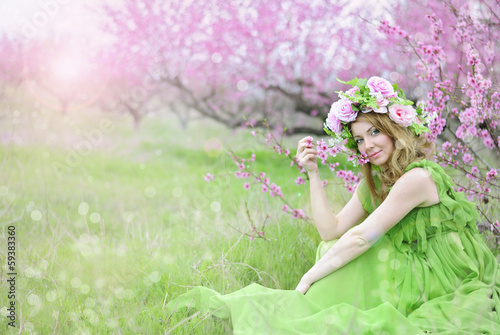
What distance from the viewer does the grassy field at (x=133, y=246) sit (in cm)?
254

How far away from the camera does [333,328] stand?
1.87 metres

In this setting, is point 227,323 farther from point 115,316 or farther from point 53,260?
point 53,260

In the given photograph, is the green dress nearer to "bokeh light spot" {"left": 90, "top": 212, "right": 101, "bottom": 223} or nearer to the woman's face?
the woman's face

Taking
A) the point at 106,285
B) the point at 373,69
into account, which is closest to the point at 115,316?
the point at 106,285

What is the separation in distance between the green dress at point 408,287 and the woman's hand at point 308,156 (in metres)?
0.55

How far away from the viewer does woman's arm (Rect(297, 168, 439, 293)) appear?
2197 millimetres

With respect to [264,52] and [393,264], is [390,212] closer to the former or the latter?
[393,264]

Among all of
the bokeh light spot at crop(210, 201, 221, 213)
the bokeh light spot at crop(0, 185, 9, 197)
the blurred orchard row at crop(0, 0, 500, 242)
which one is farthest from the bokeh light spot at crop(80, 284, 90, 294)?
the blurred orchard row at crop(0, 0, 500, 242)

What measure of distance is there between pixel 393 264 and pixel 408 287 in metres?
0.13

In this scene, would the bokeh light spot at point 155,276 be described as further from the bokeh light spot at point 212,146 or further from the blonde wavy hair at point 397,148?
the bokeh light spot at point 212,146

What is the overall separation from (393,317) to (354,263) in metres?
0.44

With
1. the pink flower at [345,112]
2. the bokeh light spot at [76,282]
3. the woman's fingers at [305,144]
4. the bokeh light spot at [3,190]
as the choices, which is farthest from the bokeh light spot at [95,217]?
the pink flower at [345,112]

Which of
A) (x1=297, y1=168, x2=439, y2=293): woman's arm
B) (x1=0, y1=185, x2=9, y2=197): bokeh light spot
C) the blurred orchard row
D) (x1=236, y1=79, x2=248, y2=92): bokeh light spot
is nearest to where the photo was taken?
(x1=297, y1=168, x2=439, y2=293): woman's arm

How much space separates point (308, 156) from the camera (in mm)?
2512
